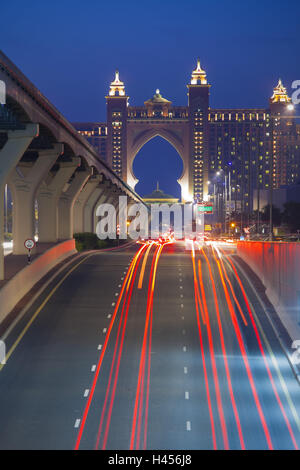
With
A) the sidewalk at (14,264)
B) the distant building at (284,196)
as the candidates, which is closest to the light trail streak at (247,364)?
the sidewalk at (14,264)

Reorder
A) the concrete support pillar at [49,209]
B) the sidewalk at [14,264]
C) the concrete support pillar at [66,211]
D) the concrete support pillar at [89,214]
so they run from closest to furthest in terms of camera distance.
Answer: the sidewalk at [14,264]
the concrete support pillar at [49,209]
the concrete support pillar at [66,211]
the concrete support pillar at [89,214]

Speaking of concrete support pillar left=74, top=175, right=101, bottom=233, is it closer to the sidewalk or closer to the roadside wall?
the roadside wall

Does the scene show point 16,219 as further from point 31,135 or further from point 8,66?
point 8,66

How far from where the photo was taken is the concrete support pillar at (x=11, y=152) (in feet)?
97.1

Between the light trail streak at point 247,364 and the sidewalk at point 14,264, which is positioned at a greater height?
the sidewalk at point 14,264

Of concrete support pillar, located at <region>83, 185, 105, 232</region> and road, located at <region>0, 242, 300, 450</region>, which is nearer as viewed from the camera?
road, located at <region>0, 242, 300, 450</region>

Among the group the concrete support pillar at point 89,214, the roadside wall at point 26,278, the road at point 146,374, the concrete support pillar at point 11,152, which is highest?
the concrete support pillar at point 11,152

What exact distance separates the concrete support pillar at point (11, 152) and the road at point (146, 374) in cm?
392

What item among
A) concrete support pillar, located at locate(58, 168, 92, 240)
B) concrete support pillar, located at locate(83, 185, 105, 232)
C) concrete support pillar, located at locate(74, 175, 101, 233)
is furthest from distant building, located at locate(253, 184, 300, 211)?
concrete support pillar, located at locate(58, 168, 92, 240)

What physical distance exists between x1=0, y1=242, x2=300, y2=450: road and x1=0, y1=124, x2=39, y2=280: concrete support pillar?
3.92 metres

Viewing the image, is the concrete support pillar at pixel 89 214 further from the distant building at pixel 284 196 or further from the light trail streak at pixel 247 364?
the distant building at pixel 284 196

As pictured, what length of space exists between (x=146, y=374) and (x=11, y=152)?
14.8 metres

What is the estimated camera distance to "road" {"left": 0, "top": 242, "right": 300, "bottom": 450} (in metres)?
15.5
